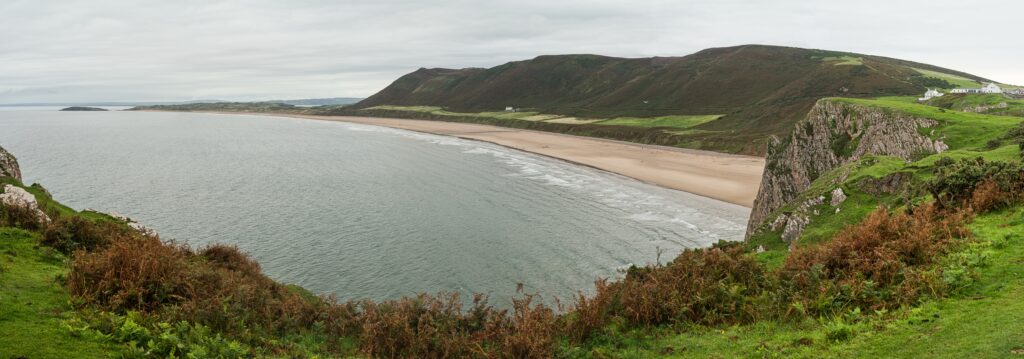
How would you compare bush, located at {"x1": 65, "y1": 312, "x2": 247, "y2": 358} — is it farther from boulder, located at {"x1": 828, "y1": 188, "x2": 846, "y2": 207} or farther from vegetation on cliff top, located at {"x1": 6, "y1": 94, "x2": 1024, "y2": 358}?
boulder, located at {"x1": 828, "y1": 188, "x2": 846, "y2": 207}

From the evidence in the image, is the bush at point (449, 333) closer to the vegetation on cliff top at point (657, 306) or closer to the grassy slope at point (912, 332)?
the vegetation on cliff top at point (657, 306)

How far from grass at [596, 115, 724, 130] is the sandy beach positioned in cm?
1706

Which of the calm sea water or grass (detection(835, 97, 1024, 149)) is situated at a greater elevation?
grass (detection(835, 97, 1024, 149))

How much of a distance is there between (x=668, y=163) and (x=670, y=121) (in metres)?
57.8

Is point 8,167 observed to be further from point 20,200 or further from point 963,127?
point 963,127

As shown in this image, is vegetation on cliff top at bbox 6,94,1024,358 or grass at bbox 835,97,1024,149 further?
grass at bbox 835,97,1024,149

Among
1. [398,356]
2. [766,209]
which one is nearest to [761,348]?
[398,356]

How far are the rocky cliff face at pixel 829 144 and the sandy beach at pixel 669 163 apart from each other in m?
17.3

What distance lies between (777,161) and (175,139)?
151232 millimetres

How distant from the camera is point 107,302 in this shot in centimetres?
1273

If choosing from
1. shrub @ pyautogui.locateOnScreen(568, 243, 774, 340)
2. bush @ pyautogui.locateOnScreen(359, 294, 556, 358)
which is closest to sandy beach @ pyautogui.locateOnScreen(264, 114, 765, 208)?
shrub @ pyautogui.locateOnScreen(568, 243, 774, 340)

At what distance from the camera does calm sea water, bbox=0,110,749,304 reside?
3203cm

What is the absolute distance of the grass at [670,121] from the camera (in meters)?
130

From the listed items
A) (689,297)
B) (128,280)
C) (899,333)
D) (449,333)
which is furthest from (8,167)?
(899,333)
